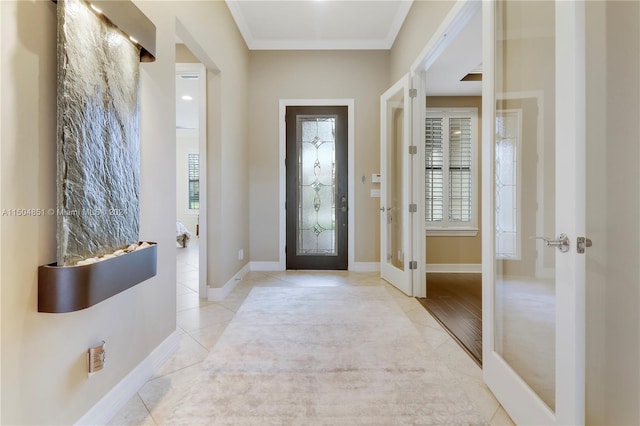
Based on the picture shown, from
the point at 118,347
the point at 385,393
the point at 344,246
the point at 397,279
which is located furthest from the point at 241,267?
the point at 385,393

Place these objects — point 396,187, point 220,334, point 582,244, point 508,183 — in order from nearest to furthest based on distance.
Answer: point 582,244 → point 508,183 → point 220,334 → point 396,187

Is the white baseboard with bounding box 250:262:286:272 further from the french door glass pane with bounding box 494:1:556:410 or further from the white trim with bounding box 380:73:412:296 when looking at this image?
the french door glass pane with bounding box 494:1:556:410

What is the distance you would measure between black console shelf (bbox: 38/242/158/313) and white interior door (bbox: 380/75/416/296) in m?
2.69

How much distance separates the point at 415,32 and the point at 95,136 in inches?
122

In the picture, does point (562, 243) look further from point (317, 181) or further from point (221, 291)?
point (317, 181)

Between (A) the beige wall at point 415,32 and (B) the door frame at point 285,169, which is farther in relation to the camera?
(B) the door frame at point 285,169

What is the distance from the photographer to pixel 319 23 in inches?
148

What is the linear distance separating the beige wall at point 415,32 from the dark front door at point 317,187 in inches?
36.5

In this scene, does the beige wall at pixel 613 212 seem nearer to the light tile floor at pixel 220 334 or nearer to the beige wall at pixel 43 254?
the light tile floor at pixel 220 334

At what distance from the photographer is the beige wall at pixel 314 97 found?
4.29 m

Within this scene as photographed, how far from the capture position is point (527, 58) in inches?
57.1

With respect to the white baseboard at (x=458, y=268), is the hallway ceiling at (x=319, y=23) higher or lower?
higher

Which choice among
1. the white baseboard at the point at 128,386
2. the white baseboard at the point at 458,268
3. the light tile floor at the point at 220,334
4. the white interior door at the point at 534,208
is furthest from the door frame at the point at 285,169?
the white interior door at the point at 534,208

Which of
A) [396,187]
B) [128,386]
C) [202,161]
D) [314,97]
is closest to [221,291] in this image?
[202,161]
